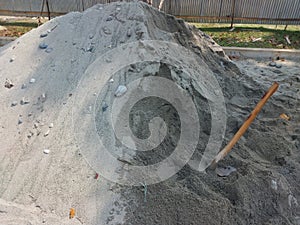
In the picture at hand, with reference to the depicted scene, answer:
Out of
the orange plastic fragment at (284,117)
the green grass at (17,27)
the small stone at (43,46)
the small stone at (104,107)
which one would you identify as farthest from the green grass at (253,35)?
the green grass at (17,27)

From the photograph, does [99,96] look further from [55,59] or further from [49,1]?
[49,1]

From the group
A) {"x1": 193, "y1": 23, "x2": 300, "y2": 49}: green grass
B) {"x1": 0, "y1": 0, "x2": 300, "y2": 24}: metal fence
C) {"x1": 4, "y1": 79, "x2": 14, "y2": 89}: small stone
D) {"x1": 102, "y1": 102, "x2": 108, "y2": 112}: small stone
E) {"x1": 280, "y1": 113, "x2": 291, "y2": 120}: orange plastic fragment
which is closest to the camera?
{"x1": 102, "y1": 102, "x2": 108, "y2": 112}: small stone

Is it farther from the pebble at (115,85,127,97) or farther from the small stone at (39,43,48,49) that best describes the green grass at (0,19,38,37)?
the pebble at (115,85,127,97)

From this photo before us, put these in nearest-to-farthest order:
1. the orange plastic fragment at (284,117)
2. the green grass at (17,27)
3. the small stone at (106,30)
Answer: the small stone at (106,30) < the orange plastic fragment at (284,117) < the green grass at (17,27)

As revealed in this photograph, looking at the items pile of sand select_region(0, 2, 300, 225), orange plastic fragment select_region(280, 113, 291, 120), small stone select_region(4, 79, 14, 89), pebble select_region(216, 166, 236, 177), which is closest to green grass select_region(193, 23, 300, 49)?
pile of sand select_region(0, 2, 300, 225)

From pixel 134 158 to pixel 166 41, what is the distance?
1.88 meters

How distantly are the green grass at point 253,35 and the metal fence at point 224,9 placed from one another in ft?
0.63

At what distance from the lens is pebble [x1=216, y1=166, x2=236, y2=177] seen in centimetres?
312

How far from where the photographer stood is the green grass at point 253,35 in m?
6.97

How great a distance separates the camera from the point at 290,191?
2992 millimetres

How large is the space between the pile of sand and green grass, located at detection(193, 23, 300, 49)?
8.59 ft

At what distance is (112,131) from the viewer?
3105 mm

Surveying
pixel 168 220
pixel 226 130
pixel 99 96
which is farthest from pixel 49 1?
pixel 168 220

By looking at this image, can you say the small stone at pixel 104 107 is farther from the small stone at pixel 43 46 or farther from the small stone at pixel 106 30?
the small stone at pixel 43 46
